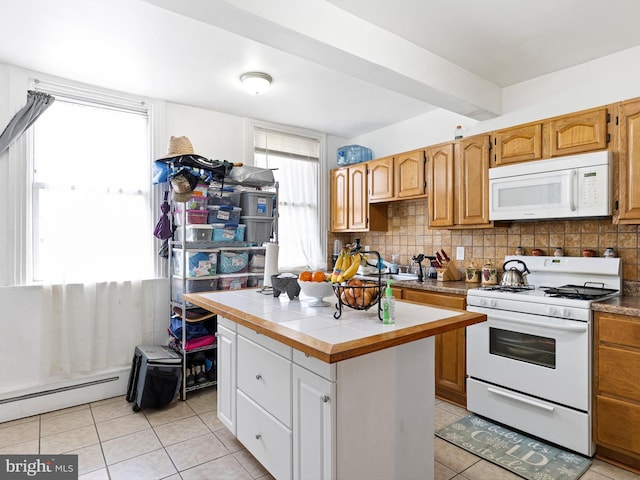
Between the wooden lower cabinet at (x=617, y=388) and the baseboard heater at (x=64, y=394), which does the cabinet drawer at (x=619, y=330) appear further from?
the baseboard heater at (x=64, y=394)

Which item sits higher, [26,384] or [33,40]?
[33,40]

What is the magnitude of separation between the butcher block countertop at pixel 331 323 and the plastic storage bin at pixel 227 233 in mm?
1103

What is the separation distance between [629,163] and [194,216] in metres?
3.09

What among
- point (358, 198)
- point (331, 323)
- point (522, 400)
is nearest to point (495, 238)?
point (522, 400)

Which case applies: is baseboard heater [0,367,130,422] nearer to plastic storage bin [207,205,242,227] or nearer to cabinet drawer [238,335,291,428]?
plastic storage bin [207,205,242,227]

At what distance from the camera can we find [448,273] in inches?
135

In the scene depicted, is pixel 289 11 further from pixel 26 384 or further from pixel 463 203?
pixel 26 384

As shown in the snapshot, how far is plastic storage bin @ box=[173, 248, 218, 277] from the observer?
312 cm

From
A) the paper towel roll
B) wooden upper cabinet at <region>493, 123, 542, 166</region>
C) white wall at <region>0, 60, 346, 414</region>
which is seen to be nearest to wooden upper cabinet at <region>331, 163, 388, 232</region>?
wooden upper cabinet at <region>493, 123, 542, 166</region>

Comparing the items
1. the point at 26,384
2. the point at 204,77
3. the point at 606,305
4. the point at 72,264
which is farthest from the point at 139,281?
the point at 606,305

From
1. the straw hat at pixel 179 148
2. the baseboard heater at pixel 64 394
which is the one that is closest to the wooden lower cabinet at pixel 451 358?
the straw hat at pixel 179 148

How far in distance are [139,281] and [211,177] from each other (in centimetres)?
111

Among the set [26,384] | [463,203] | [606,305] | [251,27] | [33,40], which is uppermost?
[33,40]

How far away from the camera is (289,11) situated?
1.91 metres
